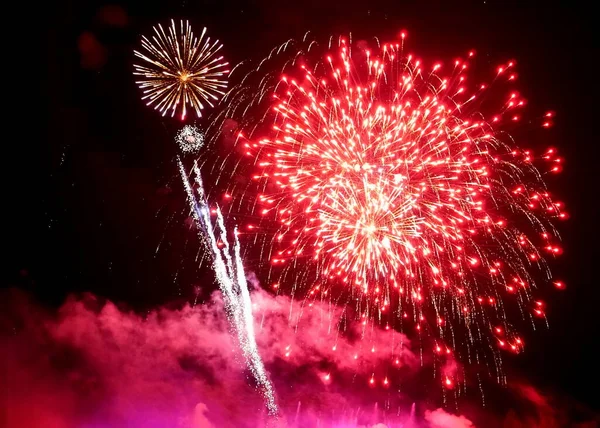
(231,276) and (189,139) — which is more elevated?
(189,139)

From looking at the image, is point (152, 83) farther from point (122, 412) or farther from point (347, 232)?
point (122, 412)

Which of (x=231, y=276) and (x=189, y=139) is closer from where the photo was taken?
(x=189, y=139)

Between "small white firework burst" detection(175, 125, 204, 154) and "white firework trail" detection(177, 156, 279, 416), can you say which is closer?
"small white firework burst" detection(175, 125, 204, 154)

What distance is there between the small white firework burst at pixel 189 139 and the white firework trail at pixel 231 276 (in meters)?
0.46

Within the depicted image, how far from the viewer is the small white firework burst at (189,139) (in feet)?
30.5

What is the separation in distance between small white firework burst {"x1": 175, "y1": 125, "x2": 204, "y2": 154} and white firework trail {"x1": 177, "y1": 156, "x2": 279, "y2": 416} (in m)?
0.46

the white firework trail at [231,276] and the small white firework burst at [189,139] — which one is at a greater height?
the small white firework burst at [189,139]

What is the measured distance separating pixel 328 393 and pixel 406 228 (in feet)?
26.9

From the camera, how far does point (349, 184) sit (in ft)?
26.1

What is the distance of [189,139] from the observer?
955cm

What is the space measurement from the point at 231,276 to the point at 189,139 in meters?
3.80

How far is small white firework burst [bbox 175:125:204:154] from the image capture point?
30.5 ft

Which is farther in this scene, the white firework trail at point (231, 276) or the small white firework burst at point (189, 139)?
the white firework trail at point (231, 276)

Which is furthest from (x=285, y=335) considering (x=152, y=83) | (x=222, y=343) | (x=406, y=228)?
(x=152, y=83)
